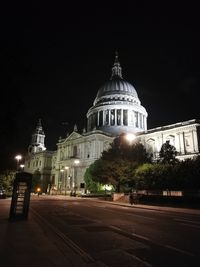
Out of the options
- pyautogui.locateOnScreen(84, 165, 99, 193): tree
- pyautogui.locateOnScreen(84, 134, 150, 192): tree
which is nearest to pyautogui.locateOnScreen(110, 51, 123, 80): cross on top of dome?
pyautogui.locateOnScreen(84, 165, 99, 193): tree

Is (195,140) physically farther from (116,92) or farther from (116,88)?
(116,88)

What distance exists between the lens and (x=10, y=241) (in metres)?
9.65

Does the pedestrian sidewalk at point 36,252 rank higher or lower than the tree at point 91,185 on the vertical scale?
lower

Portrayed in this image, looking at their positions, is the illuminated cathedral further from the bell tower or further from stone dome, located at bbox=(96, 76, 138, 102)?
the bell tower

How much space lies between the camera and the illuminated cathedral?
7906 cm

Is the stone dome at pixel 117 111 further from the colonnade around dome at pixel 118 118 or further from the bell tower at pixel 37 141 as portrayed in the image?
the bell tower at pixel 37 141

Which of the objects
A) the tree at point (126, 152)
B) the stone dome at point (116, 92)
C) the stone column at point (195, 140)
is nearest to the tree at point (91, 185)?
the tree at point (126, 152)

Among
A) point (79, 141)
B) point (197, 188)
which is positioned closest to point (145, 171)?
point (197, 188)

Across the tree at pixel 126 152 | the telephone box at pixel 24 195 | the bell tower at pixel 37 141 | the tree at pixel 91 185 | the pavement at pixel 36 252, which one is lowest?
the pavement at pixel 36 252

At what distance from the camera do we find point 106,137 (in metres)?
94.2

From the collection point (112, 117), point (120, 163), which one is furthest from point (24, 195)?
point (112, 117)

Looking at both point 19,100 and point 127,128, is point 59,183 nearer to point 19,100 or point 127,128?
point 127,128

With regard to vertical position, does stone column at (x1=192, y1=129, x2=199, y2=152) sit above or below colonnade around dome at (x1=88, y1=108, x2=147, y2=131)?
below

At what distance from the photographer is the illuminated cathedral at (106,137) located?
79.1 meters
